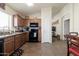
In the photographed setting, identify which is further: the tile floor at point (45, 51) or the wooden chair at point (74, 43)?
the tile floor at point (45, 51)

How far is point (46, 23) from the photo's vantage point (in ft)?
29.6

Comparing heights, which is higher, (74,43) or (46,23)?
(46,23)

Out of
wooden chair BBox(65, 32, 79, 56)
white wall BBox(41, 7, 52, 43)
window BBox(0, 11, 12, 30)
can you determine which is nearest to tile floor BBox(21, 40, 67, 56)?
wooden chair BBox(65, 32, 79, 56)

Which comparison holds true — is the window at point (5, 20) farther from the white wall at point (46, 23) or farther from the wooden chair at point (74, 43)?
the wooden chair at point (74, 43)

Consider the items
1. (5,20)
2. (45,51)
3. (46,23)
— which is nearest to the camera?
(45,51)

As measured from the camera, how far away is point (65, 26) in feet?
34.6

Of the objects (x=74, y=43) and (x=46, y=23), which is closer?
(x=74, y=43)

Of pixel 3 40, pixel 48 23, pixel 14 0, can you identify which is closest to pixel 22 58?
pixel 14 0

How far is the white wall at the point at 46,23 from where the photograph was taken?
353 inches

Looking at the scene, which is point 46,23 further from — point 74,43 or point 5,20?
point 74,43

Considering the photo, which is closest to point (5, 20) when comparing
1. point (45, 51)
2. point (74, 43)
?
point (45, 51)

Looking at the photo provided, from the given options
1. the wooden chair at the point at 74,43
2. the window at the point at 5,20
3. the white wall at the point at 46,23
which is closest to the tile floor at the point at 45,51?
the wooden chair at the point at 74,43

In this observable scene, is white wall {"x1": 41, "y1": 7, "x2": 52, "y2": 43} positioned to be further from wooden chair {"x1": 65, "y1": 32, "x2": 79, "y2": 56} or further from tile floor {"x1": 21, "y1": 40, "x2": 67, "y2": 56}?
wooden chair {"x1": 65, "y1": 32, "x2": 79, "y2": 56}

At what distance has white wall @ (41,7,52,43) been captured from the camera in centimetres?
897
